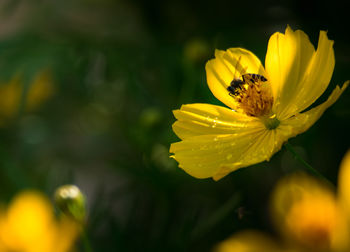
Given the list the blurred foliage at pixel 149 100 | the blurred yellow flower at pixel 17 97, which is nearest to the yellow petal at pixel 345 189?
the blurred foliage at pixel 149 100

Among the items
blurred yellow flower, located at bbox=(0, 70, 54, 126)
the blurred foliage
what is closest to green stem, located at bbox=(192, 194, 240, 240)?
the blurred foliage

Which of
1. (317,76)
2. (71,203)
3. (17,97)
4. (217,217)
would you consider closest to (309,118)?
(317,76)

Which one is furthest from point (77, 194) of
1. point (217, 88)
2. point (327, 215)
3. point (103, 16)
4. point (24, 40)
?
point (103, 16)

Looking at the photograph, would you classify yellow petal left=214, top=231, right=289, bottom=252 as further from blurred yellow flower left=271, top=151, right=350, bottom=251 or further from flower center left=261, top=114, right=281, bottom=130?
flower center left=261, top=114, right=281, bottom=130

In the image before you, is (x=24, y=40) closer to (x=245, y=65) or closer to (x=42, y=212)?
(x=42, y=212)

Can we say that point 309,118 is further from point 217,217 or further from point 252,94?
point 217,217
